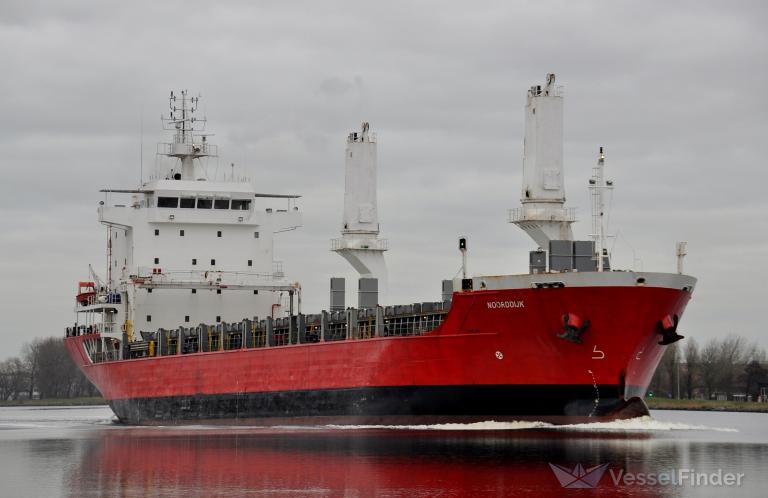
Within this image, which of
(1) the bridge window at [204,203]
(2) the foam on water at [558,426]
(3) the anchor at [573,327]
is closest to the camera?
(3) the anchor at [573,327]

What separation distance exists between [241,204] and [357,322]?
13568mm

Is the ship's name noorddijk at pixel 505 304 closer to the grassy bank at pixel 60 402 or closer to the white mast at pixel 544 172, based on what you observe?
the white mast at pixel 544 172

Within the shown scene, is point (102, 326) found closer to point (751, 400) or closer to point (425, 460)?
point (425, 460)

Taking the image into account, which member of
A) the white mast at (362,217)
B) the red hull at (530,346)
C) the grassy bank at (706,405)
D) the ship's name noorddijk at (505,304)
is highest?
the white mast at (362,217)

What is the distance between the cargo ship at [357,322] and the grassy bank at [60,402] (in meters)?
52.4

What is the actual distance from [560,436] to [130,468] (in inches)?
419

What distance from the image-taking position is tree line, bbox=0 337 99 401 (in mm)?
119000

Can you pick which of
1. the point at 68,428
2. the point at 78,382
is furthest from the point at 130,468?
the point at 78,382

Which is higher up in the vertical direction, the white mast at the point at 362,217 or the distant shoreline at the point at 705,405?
the white mast at the point at 362,217

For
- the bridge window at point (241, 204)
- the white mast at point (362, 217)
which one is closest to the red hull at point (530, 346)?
the white mast at point (362, 217)

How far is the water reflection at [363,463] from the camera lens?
24484mm

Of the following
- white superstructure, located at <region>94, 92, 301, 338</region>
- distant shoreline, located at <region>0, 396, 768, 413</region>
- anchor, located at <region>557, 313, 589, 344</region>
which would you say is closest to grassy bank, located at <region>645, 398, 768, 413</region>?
distant shoreline, located at <region>0, 396, 768, 413</region>

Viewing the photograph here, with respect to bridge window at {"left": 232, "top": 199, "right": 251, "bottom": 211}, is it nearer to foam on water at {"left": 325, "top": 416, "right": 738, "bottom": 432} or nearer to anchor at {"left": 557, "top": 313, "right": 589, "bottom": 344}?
foam on water at {"left": 325, "top": 416, "right": 738, "bottom": 432}

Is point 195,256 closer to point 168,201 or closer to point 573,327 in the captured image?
point 168,201
